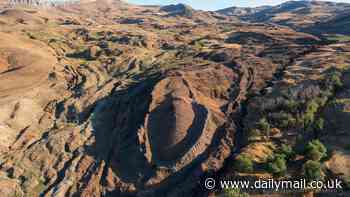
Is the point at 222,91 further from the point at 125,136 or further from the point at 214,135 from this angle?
the point at 125,136

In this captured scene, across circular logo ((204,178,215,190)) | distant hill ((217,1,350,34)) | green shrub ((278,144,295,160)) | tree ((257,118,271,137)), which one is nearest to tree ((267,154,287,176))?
green shrub ((278,144,295,160))

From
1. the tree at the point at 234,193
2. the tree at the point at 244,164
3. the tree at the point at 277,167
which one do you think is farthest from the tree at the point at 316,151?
the tree at the point at 234,193

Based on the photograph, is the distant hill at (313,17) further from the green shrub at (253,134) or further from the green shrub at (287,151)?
the green shrub at (287,151)

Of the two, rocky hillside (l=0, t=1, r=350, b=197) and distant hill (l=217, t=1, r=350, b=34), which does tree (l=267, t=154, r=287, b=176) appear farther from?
distant hill (l=217, t=1, r=350, b=34)

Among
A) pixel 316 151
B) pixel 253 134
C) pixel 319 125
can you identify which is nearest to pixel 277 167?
pixel 316 151

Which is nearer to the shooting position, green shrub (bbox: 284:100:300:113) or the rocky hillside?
the rocky hillside

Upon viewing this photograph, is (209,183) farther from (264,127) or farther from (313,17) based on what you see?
(313,17)
